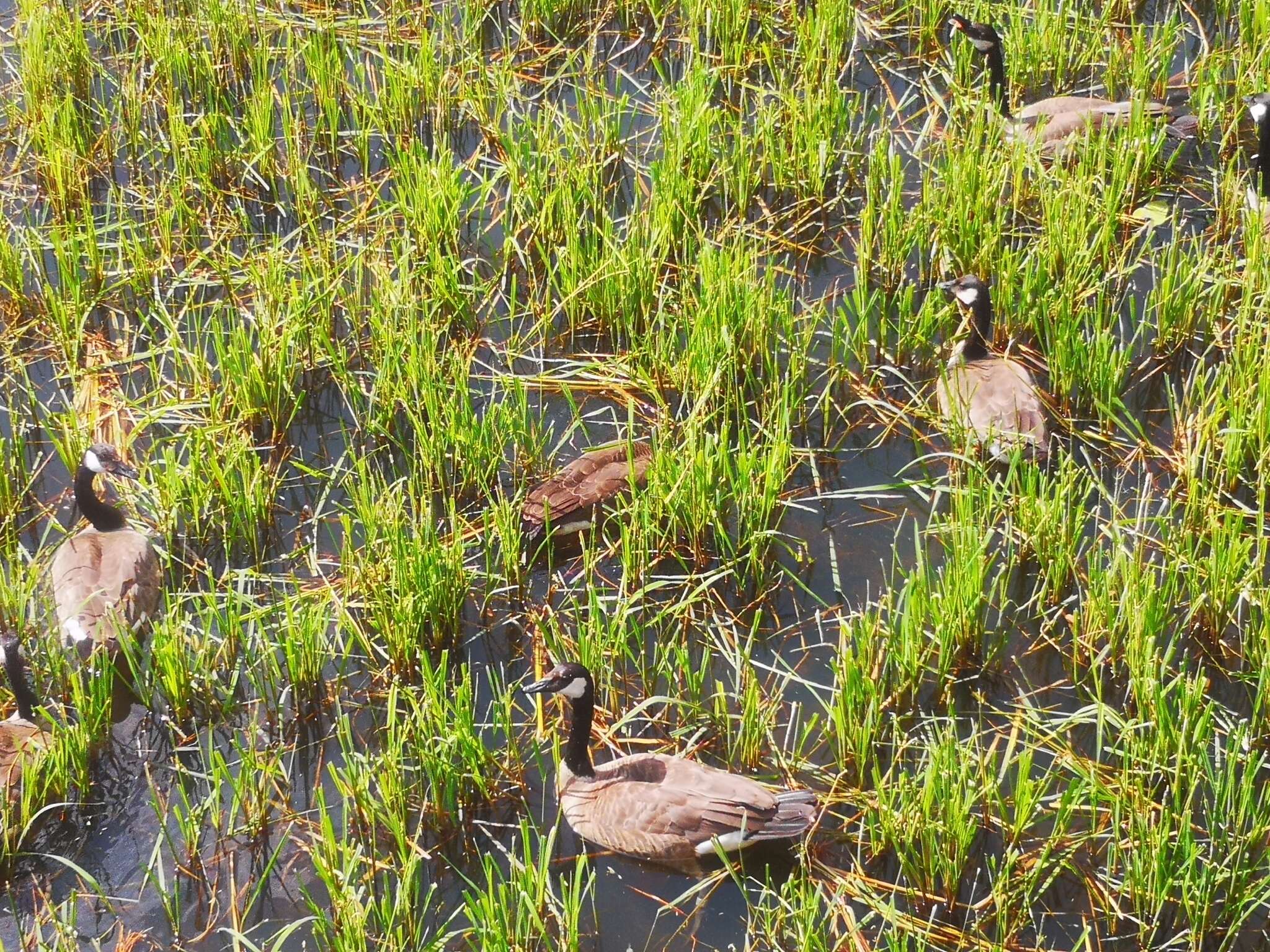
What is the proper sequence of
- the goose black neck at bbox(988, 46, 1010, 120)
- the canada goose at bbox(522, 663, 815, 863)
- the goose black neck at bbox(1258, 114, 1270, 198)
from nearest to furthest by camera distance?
1. the canada goose at bbox(522, 663, 815, 863)
2. the goose black neck at bbox(1258, 114, 1270, 198)
3. the goose black neck at bbox(988, 46, 1010, 120)

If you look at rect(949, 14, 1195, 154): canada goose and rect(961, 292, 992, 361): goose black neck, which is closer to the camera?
rect(961, 292, 992, 361): goose black neck

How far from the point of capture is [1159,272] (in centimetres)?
693

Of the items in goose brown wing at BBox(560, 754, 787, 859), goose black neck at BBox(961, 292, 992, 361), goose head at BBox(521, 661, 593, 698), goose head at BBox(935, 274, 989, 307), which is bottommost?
goose brown wing at BBox(560, 754, 787, 859)

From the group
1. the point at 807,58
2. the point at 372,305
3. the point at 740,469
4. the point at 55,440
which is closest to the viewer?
the point at 740,469

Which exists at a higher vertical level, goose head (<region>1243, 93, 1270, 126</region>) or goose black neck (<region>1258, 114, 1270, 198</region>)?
goose head (<region>1243, 93, 1270, 126</region>)

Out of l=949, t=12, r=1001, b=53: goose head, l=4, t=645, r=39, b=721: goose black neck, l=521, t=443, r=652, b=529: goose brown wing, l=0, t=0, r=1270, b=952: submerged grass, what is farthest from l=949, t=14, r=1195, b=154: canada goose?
l=4, t=645, r=39, b=721: goose black neck

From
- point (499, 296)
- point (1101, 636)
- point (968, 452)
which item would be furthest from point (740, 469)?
point (499, 296)

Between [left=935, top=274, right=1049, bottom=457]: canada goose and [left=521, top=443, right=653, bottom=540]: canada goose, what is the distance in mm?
1329

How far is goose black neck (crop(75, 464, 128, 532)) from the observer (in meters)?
5.90

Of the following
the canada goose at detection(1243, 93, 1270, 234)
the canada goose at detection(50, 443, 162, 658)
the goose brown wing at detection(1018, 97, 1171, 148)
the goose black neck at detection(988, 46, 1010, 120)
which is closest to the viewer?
the canada goose at detection(50, 443, 162, 658)

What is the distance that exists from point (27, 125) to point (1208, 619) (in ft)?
21.6

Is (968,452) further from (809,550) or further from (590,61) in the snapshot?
(590,61)

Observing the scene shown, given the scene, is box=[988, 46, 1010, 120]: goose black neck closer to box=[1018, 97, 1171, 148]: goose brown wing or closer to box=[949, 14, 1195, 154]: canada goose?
box=[949, 14, 1195, 154]: canada goose

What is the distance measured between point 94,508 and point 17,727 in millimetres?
1064
